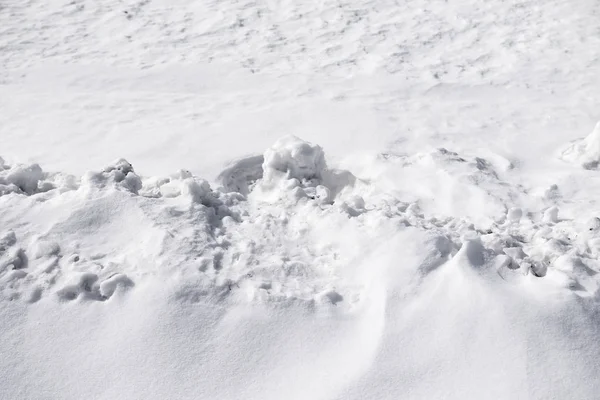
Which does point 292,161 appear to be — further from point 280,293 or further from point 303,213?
point 280,293

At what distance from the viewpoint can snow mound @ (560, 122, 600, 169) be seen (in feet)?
15.0

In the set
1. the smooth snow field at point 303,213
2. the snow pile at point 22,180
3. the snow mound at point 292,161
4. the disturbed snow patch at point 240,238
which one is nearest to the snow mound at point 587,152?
the smooth snow field at point 303,213

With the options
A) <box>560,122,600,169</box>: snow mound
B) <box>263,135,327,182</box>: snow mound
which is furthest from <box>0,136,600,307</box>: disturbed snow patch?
<box>560,122,600,169</box>: snow mound

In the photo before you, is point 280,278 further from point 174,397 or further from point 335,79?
point 335,79

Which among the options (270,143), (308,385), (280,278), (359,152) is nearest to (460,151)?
(359,152)

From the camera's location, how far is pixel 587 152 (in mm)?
A: 4648

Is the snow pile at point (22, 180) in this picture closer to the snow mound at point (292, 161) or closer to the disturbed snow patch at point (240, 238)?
the disturbed snow patch at point (240, 238)

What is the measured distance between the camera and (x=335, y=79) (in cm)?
615

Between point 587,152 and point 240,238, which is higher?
point 240,238

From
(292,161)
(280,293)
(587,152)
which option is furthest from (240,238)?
(587,152)

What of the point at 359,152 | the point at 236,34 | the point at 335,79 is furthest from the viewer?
the point at 236,34

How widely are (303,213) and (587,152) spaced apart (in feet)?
7.92

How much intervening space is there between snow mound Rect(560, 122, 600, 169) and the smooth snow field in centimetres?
2

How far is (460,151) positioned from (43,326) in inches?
133
